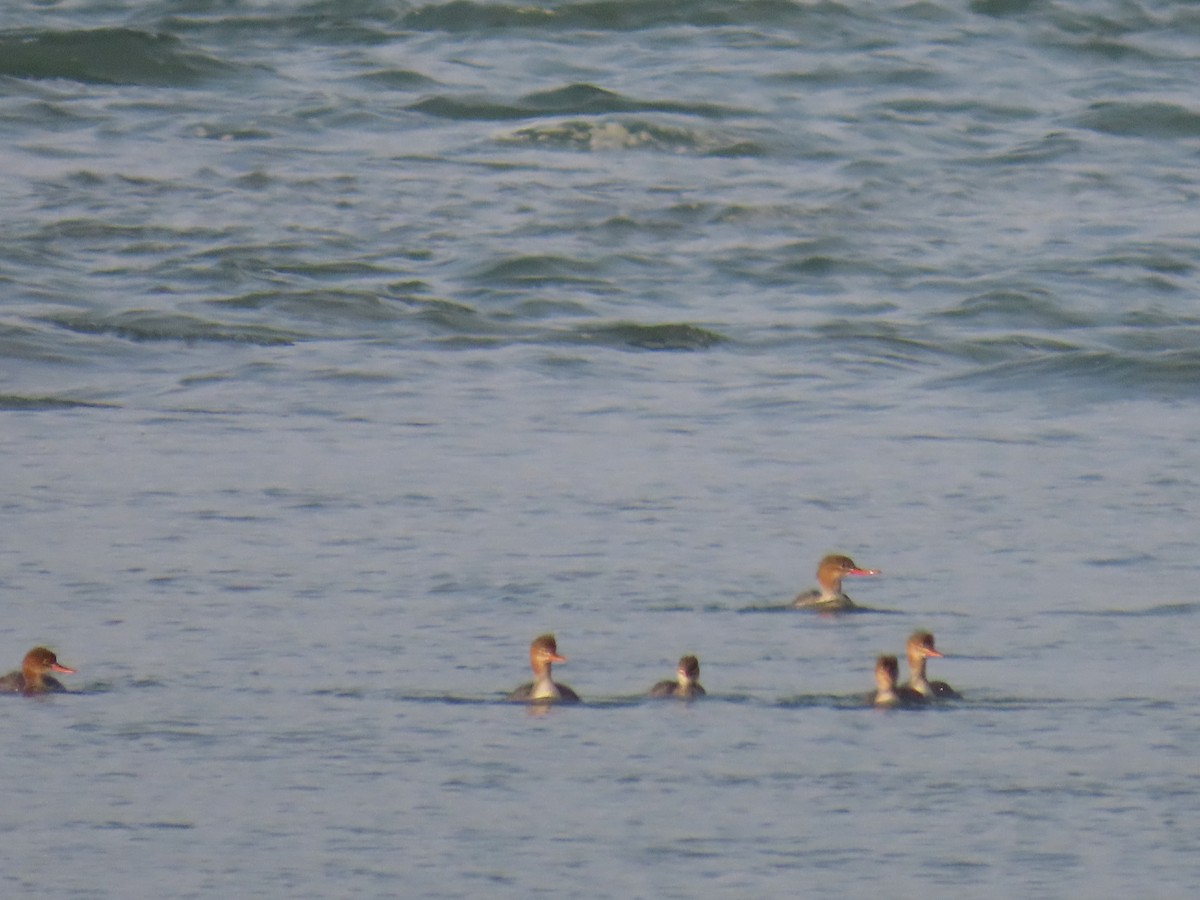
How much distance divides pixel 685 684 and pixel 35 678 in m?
2.04

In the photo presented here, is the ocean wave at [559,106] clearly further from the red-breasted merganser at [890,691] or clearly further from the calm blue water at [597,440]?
the red-breasted merganser at [890,691]

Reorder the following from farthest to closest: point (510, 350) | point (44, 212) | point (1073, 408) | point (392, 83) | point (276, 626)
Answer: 1. point (392, 83)
2. point (44, 212)
3. point (510, 350)
4. point (1073, 408)
5. point (276, 626)

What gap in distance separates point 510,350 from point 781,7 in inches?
400

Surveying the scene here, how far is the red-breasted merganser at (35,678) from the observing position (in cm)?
869

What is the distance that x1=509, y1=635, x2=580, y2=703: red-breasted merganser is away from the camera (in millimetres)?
8641

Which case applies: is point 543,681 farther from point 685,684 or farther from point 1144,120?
point 1144,120

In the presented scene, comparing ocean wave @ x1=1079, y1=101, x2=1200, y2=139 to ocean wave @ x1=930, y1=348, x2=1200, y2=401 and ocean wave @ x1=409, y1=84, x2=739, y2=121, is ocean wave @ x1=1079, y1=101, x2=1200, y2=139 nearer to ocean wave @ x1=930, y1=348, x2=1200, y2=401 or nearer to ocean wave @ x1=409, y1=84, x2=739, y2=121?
ocean wave @ x1=409, y1=84, x2=739, y2=121

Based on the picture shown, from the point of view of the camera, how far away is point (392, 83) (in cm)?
2250

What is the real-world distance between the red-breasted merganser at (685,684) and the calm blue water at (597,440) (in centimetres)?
10

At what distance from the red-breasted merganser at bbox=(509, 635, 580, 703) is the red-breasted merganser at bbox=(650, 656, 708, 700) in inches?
11.1

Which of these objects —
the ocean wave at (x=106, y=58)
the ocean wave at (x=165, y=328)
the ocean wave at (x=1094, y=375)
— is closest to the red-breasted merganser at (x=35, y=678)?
the ocean wave at (x=165, y=328)

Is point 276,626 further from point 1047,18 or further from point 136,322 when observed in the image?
point 1047,18

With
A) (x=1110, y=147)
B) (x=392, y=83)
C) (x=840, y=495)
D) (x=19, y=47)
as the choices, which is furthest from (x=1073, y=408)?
(x=19, y=47)

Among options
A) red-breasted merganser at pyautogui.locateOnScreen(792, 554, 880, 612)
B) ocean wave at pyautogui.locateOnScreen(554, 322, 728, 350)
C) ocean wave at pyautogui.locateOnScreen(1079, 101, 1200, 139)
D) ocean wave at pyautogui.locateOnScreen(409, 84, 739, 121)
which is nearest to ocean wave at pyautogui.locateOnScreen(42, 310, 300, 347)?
ocean wave at pyautogui.locateOnScreen(554, 322, 728, 350)
